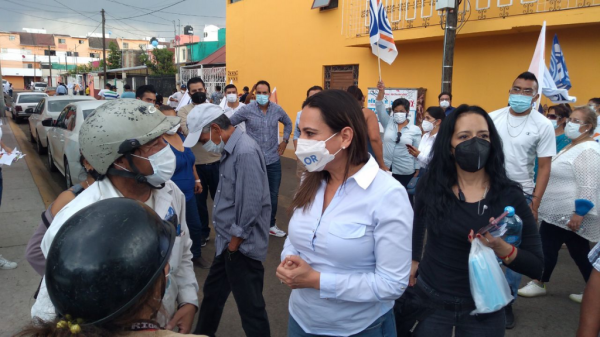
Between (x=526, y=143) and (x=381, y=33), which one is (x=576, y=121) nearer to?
(x=526, y=143)

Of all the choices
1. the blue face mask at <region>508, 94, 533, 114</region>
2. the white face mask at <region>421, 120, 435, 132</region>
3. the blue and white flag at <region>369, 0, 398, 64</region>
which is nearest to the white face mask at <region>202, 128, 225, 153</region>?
the blue face mask at <region>508, 94, 533, 114</region>

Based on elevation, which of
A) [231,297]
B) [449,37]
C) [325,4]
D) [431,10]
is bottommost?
[231,297]

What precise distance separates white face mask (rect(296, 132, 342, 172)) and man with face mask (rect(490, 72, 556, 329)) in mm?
2473

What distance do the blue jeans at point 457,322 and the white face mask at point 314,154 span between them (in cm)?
97

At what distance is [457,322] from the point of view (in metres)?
2.23

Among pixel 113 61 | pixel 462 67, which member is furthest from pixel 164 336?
pixel 113 61

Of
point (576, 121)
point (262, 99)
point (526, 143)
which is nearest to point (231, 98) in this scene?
point (262, 99)

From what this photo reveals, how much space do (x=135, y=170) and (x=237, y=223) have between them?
1173mm

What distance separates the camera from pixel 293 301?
2096mm

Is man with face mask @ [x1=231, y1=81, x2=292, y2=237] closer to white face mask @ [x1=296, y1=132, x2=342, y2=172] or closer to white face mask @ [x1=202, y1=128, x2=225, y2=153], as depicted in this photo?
white face mask @ [x1=202, y1=128, x2=225, y2=153]

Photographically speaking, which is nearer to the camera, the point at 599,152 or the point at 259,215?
the point at 259,215

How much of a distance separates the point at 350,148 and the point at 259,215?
A: 1.29 metres

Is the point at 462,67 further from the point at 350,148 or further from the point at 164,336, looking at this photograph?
the point at 164,336

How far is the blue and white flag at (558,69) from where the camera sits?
22.8 feet
